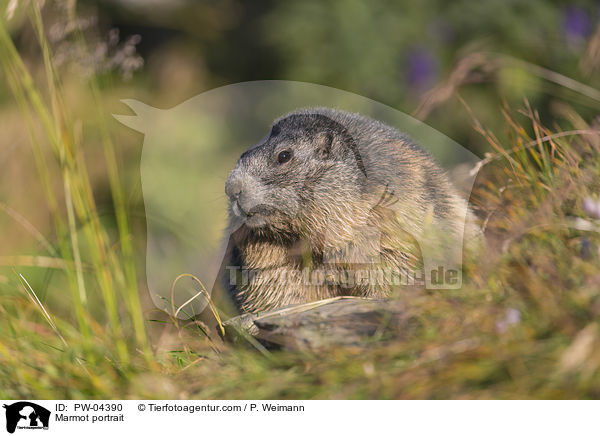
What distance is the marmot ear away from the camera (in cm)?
274

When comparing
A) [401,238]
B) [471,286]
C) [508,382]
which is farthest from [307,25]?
[508,382]

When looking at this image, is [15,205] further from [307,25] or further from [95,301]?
[307,25]

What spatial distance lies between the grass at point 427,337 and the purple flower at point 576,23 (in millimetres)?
Result: 2740

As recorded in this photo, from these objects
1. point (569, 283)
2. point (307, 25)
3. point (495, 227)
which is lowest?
point (569, 283)

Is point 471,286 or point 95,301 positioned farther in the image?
point 95,301

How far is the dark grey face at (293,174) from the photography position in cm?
261

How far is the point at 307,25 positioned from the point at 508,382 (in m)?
5.07

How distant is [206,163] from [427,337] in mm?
3952

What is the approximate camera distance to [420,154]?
9.52 ft

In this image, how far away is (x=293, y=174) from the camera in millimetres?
2672
